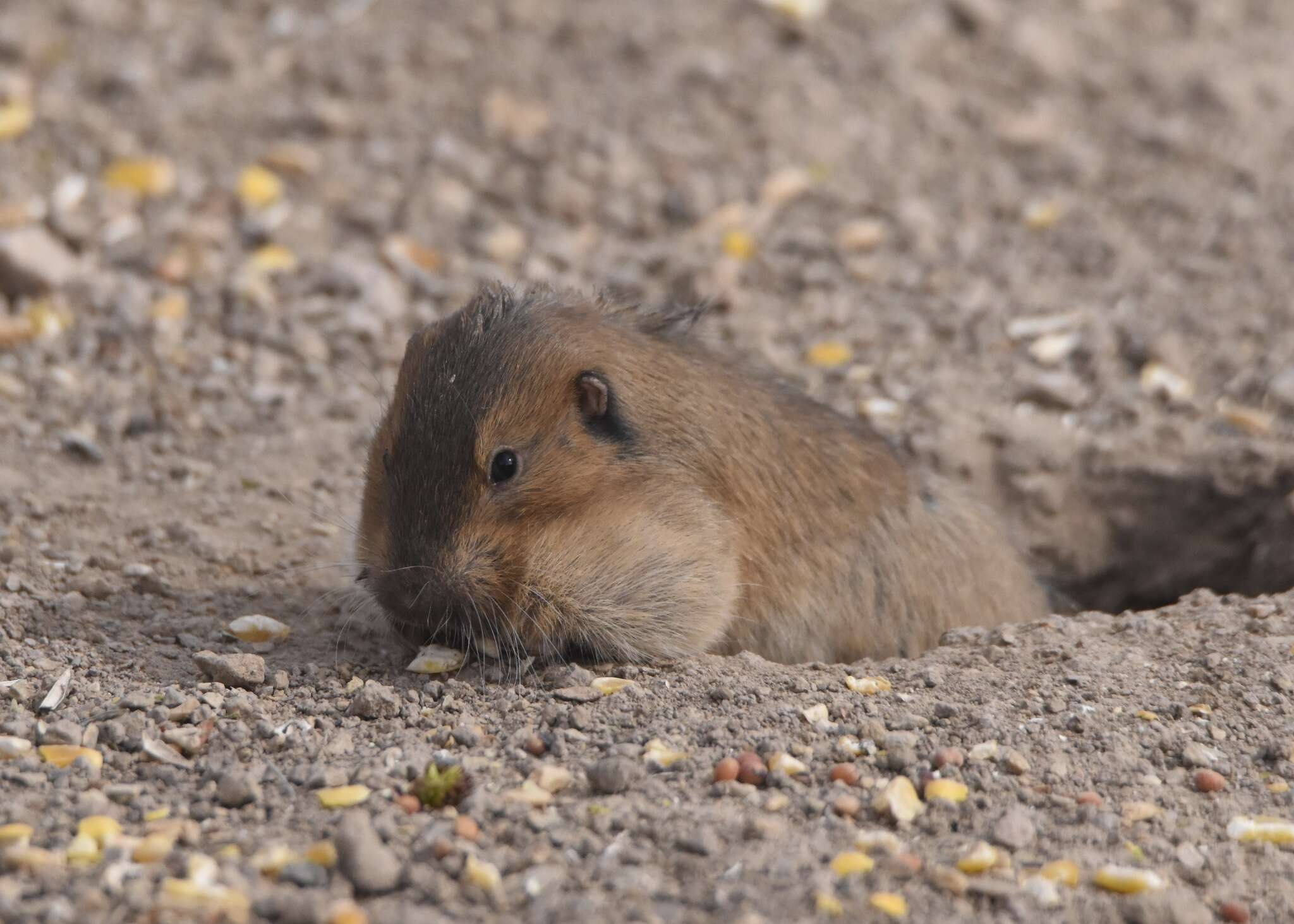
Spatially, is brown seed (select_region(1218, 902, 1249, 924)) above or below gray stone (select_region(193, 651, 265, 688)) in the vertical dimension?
above

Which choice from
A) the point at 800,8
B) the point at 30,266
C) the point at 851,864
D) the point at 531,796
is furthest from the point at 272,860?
the point at 800,8

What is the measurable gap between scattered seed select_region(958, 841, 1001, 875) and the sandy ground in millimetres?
10

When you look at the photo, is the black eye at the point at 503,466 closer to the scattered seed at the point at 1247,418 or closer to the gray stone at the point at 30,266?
the gray stone at the point at 30,266

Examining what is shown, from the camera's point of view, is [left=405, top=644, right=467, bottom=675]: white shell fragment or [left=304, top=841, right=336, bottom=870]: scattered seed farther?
[left=405, top=644, right=467, bottom=675]: white shell fragment

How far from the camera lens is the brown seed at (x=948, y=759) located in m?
3.90

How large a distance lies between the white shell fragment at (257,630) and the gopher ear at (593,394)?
1303 millimetres

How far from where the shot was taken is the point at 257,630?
15.9ft

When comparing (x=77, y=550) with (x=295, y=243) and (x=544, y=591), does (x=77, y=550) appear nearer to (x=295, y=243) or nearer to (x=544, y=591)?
(x=544, y=591)

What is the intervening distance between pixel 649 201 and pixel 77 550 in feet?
12.3

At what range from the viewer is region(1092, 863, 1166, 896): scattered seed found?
3387 mm

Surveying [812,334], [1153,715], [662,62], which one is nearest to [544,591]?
[1153,715]

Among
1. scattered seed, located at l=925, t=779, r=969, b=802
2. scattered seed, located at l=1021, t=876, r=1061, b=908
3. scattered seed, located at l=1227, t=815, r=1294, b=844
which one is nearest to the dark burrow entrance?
scattered seed, located at l=1227, t=815, r=1294, b=844

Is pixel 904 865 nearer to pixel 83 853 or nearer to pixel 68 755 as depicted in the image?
pixel 83 853

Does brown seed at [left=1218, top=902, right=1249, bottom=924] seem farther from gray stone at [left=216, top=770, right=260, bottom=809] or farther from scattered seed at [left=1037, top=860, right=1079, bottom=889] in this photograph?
gray stone at [left=216, top=770, right=260, bottom=809]
